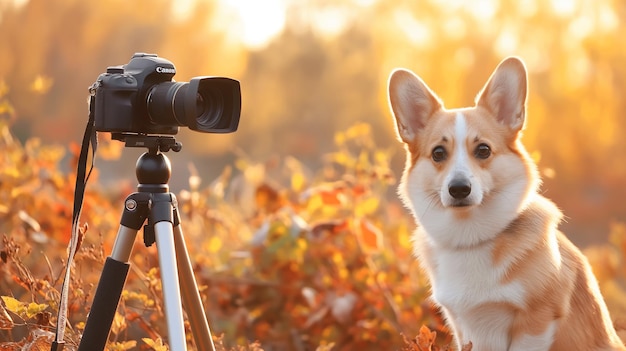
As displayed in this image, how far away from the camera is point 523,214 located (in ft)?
7.32

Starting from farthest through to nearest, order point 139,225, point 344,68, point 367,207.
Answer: point 344,68 < point 367,207 < point 139,225

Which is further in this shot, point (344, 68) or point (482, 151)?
point (344, 68)

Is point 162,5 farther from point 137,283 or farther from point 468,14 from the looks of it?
point 137,283

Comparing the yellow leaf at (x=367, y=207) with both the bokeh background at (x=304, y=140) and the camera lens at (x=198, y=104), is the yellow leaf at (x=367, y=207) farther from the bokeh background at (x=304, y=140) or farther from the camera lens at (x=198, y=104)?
the camera lens at (x=198, y=104)

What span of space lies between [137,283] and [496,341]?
83.6 inches

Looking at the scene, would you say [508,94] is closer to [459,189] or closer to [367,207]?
[459,189]

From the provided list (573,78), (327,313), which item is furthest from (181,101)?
(573,78)

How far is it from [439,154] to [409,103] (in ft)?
0.79

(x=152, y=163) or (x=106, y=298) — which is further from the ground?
(x=152, y=163)

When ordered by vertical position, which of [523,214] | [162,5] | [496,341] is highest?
[162,5]

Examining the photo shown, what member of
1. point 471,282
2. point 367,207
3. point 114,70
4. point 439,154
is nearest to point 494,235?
point 471,282

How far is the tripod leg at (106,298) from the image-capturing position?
75.4 inches

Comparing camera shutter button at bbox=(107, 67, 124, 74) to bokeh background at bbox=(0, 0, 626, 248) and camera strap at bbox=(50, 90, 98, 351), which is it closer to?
camera strap at bbox=(50, 90, 98, 351)

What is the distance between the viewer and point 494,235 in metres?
2.19
